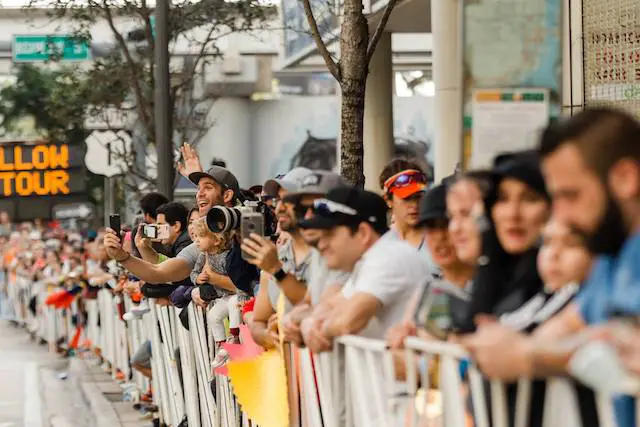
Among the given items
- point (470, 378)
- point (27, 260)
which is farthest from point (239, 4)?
point (470, 378)

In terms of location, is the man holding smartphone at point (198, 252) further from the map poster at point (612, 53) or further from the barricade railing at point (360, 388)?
the map poster at point (612, 53)

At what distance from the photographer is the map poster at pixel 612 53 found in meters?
12.7

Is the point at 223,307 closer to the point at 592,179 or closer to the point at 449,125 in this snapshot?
the point at 592,179

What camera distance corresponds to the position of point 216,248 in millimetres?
10656

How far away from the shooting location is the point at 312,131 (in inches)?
2158

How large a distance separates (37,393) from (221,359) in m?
9.02

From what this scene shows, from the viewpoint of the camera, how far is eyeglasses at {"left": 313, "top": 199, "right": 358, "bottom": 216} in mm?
7109

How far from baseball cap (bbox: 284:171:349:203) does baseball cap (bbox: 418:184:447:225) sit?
1592 mm

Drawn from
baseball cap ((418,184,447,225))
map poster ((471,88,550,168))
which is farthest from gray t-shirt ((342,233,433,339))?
map poster ((471,88,550,168))

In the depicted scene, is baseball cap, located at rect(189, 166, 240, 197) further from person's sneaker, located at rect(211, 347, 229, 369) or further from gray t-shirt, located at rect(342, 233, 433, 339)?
gray t-shirt, located at rect(342, 233, 433, 339)

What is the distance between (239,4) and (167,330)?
1481 cm

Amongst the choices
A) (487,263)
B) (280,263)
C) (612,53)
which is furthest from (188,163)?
(487,263)

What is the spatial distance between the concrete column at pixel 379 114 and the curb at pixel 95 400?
284 inches

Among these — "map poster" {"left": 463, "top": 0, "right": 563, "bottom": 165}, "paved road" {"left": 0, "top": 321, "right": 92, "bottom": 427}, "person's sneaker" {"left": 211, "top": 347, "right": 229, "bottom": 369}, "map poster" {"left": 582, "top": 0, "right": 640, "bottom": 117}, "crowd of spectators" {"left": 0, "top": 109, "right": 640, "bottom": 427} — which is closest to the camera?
"crowd of spectators" {"left": 0, "top": 109, "right": 640, "bottom": 427}
